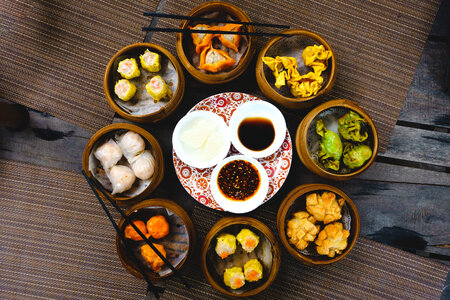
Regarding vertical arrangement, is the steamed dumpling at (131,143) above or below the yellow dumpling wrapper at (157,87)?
below

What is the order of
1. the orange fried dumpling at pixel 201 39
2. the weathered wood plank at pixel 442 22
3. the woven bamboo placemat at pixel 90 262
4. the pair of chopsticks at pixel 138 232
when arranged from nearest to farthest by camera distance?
the pair of chopsticks at pixel 138 232
the orange fried dumpling at pixel 201 39
the woven bamboo placemat at pixel 90 262
the weathered wood plank at pixel 442 22

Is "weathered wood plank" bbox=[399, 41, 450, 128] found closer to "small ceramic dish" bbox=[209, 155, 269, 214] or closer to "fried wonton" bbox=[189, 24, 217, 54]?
"small ceramic dish" bbox=[209, 155, 269, 214]

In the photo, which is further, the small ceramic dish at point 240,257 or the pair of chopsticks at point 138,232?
the small ceramic dish at point 240,257

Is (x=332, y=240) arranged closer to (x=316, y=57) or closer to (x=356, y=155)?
(x=356, y=155)

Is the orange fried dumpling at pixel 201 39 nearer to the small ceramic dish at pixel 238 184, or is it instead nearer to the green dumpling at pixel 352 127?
the small ceramic dish at pixel 238 184

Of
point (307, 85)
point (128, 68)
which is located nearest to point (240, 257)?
point (307, 85)

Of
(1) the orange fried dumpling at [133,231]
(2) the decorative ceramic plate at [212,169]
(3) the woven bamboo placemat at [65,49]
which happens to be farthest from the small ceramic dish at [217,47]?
(1) the orange fried dumpling at [133,231]

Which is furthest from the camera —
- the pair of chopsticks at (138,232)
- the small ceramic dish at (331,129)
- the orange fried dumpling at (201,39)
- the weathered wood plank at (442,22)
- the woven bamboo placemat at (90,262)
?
the weathered wood plank at (442,22)
